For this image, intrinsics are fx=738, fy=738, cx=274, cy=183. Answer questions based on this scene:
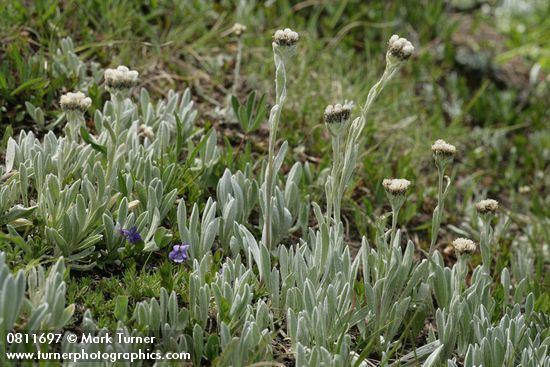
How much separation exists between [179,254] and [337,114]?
2.73ft

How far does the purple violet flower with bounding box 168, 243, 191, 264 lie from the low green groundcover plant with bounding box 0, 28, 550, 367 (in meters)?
0.01

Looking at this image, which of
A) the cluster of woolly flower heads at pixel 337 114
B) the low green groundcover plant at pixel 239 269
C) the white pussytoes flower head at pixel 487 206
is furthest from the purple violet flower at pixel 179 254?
the white pussytoes flower head at pixel 487 206

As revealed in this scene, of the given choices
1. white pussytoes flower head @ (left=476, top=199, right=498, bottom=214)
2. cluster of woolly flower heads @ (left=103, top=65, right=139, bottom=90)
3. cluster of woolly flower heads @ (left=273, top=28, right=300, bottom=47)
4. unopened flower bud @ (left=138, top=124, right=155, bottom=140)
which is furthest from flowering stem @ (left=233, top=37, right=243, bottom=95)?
white pussytoes flower head @ (left=476, top=199, right=498, bottom=214)

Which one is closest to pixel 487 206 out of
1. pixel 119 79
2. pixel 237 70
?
pixel 119 79

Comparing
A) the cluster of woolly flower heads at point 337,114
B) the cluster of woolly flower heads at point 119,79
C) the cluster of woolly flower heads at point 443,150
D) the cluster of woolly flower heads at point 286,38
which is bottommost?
the cluster of woolly flower heads at point 443,150

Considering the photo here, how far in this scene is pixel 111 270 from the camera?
287 centimetres

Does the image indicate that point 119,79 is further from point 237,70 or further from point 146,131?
point 237,70

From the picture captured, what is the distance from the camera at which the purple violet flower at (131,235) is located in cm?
285

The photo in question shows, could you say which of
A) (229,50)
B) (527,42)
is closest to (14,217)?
(229,50)

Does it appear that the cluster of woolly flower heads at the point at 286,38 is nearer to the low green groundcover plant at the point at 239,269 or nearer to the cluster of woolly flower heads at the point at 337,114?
the low green groundcover plant at the point at 239,269

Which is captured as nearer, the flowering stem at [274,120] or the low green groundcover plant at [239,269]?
the low green groundcover plant at [239,269]

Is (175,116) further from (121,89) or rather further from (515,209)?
(515,209)

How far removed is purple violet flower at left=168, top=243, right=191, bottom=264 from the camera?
2.85m

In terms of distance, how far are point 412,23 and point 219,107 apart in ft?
8.18
